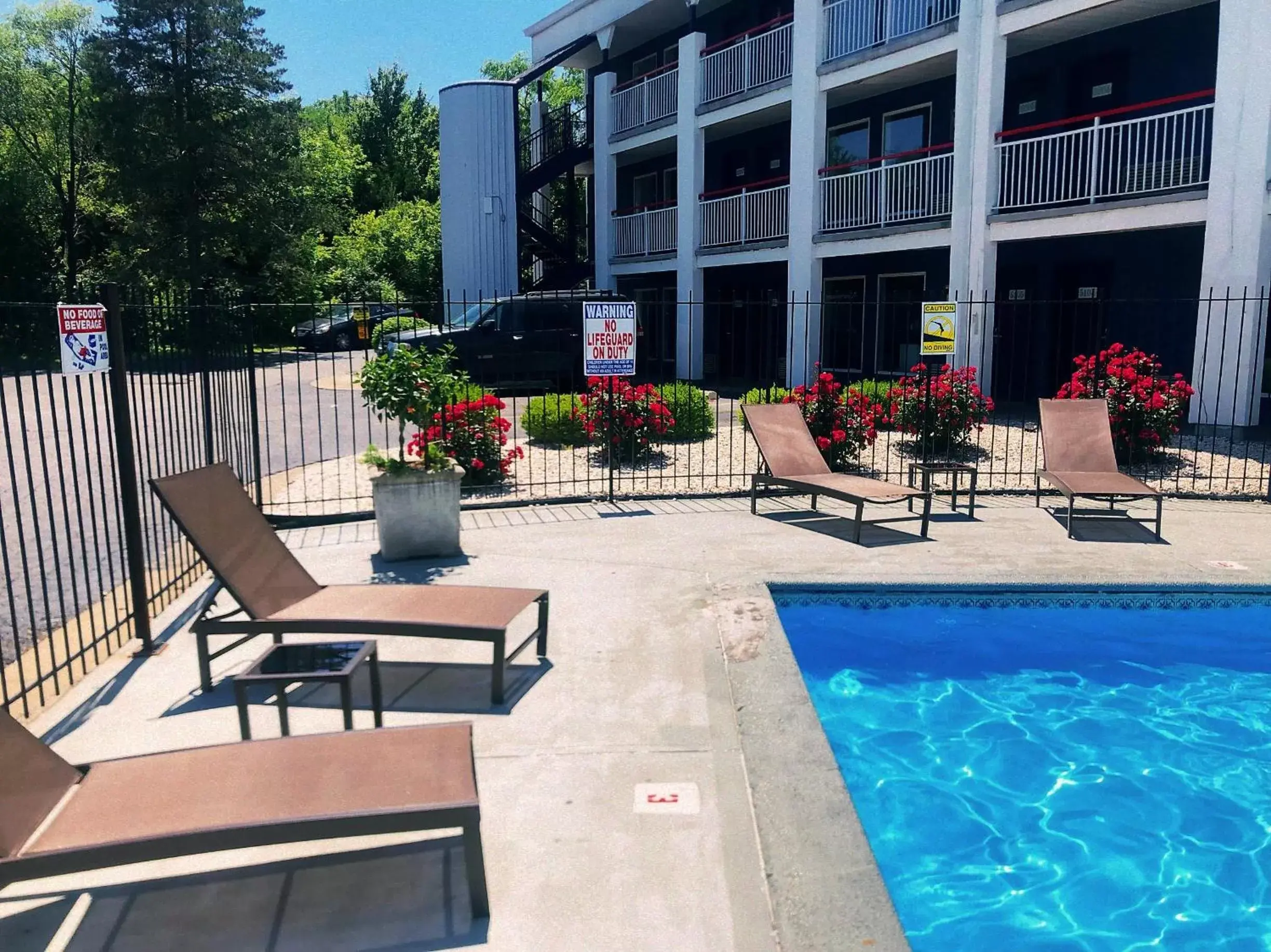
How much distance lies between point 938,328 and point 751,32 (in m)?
13.6

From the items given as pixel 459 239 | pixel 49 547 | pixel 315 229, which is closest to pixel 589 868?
pixel 49 547

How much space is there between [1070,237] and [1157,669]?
40.1 ft

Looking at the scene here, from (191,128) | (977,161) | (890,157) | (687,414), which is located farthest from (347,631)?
(191,128)

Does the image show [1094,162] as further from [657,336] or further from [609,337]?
[657,336]

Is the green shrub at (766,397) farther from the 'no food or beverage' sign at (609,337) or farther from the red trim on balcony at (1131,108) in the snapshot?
the red trim on balcony at (1131,108)

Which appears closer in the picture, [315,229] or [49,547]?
[49,547]

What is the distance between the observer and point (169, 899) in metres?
2.96

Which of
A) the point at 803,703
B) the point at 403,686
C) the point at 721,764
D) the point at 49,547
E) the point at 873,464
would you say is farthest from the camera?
the point at 873,464

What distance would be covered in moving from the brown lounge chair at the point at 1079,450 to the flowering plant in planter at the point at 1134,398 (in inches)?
62.0

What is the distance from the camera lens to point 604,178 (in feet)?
80.3

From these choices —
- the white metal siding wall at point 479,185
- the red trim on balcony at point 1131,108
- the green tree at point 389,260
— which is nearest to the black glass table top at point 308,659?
the red trim on balcony at point 1131,108

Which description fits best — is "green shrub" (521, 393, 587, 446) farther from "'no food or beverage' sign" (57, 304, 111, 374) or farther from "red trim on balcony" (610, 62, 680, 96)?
"red trim on balcony" (610, 62, 680, 96)

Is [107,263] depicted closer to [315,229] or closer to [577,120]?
[315,229]

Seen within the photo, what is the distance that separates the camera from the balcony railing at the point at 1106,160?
13312 mm
